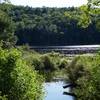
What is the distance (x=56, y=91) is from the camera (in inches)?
2282

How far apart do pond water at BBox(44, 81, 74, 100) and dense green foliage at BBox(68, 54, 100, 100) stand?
1695 mm

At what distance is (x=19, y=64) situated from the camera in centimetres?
2431

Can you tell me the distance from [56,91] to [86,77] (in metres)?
7.28

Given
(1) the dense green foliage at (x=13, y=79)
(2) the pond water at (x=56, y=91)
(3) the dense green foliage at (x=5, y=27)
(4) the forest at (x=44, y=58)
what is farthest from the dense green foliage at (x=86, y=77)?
(3) the dense green foliage at (x=5, y=27)

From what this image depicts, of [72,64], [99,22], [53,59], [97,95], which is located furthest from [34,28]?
[99,22]

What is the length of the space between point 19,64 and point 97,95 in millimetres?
8403

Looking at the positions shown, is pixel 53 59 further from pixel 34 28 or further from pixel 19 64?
pixel 34 28

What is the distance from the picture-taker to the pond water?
5306 cm

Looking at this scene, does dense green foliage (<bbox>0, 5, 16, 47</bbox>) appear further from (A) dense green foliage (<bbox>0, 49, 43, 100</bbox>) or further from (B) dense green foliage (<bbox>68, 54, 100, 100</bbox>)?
(A) dense green foliage (<bbox>0, 49, 43, 100</bbox>)

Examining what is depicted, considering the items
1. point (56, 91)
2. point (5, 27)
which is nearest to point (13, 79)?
point (56, 91)

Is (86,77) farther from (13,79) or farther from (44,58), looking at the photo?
(44,58)

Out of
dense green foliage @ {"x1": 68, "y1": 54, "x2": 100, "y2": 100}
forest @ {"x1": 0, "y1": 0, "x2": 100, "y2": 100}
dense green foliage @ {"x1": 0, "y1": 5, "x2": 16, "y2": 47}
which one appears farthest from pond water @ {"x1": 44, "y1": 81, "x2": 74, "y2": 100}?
dense green foliage @ {"x1": 0, "y1": 5, "x2": 16, "y2": 47}

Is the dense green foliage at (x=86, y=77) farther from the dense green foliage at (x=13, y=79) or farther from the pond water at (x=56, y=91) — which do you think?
the dense green foliage at (x=13, y=79)

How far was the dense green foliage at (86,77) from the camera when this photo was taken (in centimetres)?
2845
